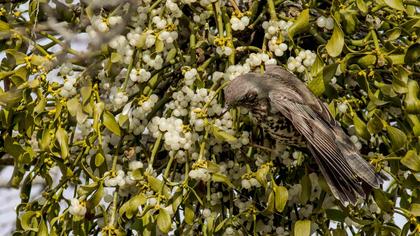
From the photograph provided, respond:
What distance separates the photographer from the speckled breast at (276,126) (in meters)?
1.74

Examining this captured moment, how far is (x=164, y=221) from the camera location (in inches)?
59.5

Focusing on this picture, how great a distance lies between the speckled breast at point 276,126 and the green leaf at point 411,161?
9.5 inches

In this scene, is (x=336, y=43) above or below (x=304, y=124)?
above

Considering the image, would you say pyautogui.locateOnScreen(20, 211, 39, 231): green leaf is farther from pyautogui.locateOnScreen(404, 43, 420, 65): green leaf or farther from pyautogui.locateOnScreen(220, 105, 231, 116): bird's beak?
pyautogui.locateOnScreen(404, 43, 420, 65): green leaf

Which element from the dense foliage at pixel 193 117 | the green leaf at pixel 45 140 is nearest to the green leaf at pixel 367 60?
the dense foliage at pixel 193 117

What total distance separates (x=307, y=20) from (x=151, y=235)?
443 millimetres

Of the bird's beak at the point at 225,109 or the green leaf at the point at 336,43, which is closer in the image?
the green leaf at the point at 336,43

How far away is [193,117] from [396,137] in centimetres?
33

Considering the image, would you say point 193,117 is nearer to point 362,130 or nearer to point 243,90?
point 243,90

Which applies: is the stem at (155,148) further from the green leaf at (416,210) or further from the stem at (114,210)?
the green leaf at (416,210)

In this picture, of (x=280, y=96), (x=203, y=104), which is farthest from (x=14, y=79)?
(x=280, y=96)

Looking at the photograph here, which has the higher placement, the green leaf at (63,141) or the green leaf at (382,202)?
the green leaf at (63,141)

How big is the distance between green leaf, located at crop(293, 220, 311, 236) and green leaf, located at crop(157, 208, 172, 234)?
0.22 metres

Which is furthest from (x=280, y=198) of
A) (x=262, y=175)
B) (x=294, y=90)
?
(x=294, y=90)
